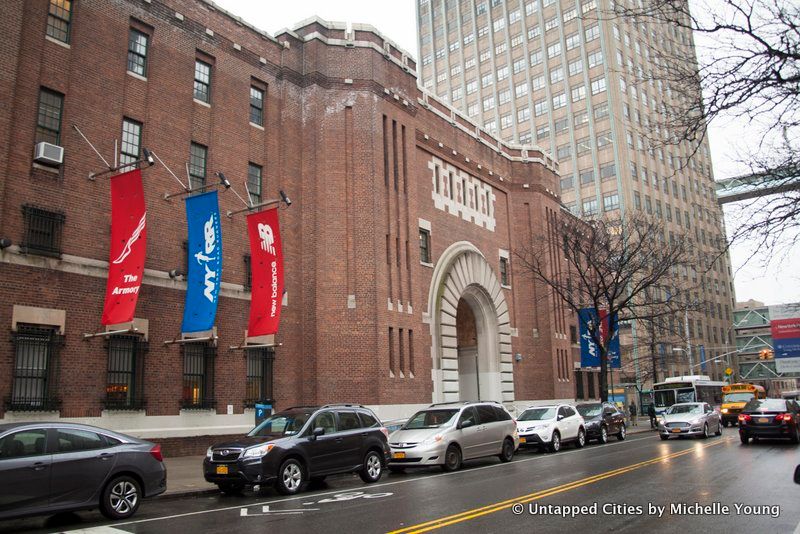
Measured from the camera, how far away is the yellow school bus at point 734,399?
39.7 meters

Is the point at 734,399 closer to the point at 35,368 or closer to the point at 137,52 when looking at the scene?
the point at 137,52

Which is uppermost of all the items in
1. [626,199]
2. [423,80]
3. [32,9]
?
[423,80]

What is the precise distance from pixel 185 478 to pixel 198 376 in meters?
5.90

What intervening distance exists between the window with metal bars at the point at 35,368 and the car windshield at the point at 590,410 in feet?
64.6

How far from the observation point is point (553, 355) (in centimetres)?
3975

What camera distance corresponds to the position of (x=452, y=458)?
17734mm

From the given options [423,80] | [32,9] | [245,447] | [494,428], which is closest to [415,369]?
[494,428]

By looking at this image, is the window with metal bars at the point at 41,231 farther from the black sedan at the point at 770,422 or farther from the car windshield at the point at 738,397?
the car windshield at the point at 738,397

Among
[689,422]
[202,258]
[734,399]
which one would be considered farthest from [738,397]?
[202,258]

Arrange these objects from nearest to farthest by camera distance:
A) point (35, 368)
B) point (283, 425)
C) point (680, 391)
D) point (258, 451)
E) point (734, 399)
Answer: point (258, 451) < point (283, 425) < point (35, 368) < point (734, 399) < point (680, 391)

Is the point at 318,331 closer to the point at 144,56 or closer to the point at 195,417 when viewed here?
the point at 195,417

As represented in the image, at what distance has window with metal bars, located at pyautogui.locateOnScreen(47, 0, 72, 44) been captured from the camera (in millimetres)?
18891

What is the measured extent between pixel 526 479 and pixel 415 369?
13067 millimetres

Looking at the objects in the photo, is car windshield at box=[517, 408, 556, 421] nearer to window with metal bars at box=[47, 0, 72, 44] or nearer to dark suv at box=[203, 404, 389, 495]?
dark suv at box=[203, 404, 389, 495]
